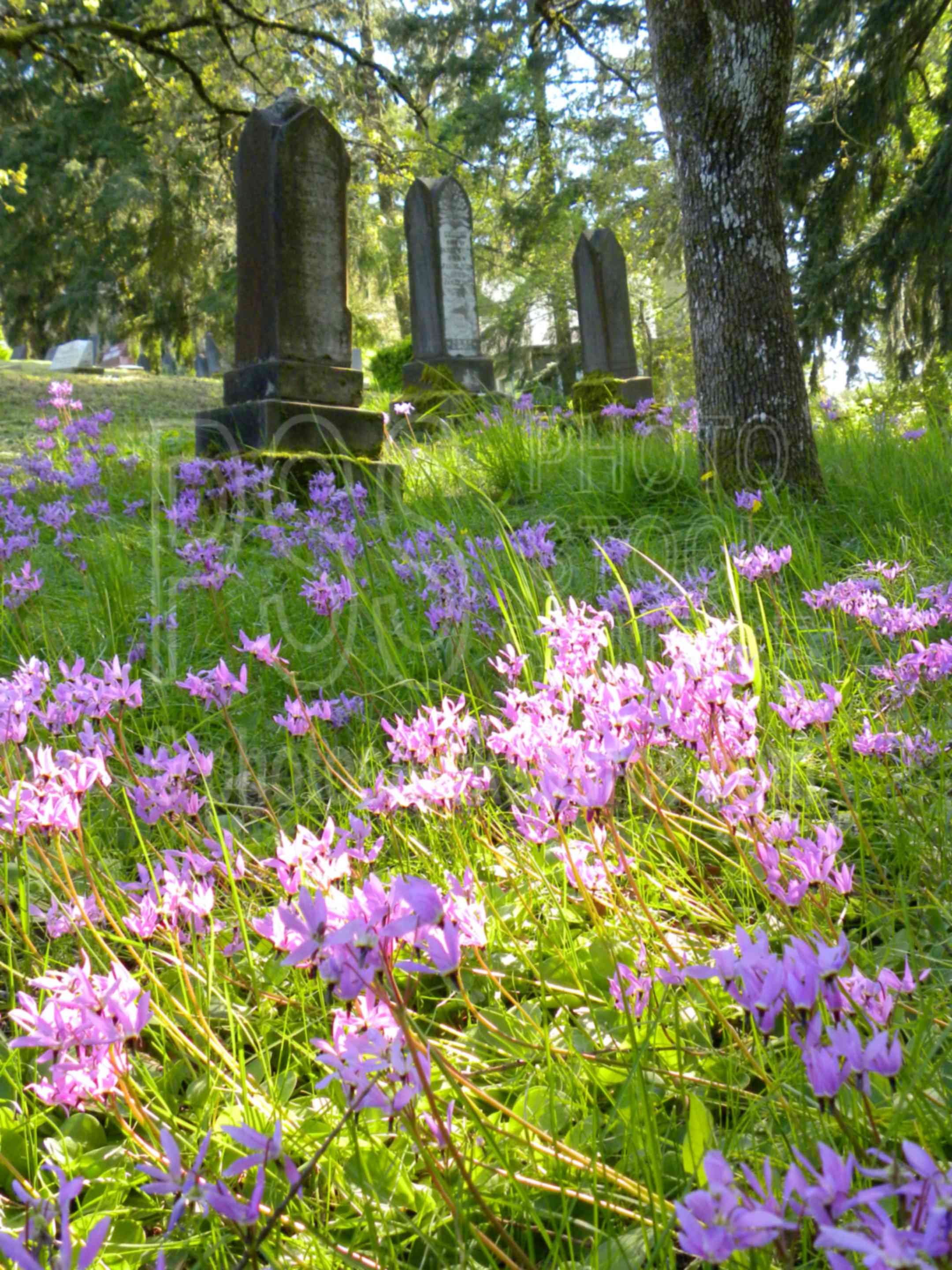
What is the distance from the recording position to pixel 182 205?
68.5ft

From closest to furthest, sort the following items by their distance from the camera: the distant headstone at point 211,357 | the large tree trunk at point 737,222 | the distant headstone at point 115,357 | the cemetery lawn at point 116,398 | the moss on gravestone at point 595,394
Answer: the large tree trunk at point 737,222, the cemetery lawn at point 116,398, the moss on gravestone at point 595,394, the distant headstone at point 211,357, the distant headstone at point 115,357

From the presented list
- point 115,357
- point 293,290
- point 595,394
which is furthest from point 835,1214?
point 115,357

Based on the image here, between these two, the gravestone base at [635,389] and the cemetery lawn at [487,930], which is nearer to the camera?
the cemetery lawn at [487,930]

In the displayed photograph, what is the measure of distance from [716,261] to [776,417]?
0.89 m

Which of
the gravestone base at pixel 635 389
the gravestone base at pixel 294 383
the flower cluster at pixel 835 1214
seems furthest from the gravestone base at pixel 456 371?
the flower cluster at pixel 835 1214

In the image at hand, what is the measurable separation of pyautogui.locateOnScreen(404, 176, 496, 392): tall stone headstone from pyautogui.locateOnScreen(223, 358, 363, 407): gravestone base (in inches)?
190

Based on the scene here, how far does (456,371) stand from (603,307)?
2.39m

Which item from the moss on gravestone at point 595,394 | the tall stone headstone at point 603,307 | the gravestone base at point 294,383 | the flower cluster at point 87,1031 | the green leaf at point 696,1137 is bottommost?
the green leaf at point 696,1137

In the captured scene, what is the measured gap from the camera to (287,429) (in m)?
6.61

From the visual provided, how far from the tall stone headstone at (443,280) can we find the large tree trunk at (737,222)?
22.7ft

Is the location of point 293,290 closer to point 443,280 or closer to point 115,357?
point 443,280

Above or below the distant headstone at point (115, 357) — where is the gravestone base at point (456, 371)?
below

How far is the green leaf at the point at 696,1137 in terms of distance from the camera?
1.13m

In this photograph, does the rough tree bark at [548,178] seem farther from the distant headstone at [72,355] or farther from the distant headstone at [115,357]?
the distant headstone at [115,357]
